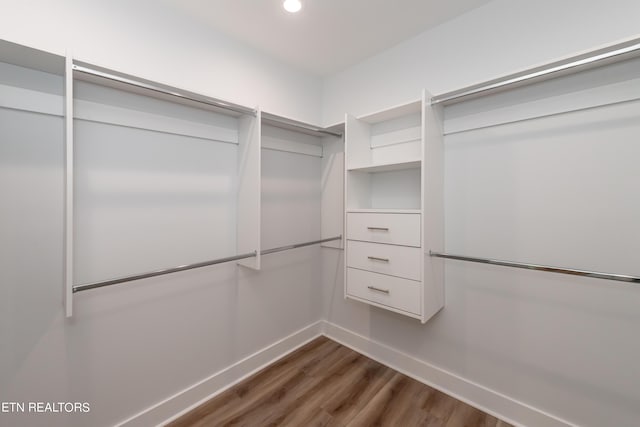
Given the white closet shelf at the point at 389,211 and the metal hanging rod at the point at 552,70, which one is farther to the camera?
the white closet shelf at the point at 389,211

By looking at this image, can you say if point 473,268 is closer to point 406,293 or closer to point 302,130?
point 406,293

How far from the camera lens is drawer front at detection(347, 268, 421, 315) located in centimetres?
163

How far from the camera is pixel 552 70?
1.24 m

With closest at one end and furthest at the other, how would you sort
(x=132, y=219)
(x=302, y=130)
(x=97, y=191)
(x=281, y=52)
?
(x=97, y=191) < (x=132, y=219) < (x=281, y=52) < (x=302, y=130)

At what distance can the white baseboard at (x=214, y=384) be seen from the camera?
1513 millimetres

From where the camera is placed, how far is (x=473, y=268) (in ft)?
5.57

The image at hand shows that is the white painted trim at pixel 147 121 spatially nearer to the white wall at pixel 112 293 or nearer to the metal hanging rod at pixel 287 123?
the white wall at pixel 112 293

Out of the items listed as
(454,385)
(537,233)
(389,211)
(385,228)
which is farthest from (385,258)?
(454,385)

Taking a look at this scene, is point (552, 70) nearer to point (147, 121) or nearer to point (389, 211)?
point (389, 211)

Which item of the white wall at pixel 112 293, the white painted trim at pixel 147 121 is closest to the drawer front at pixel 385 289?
the white wall at pixel 112 293

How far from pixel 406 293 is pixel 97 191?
6.09 ft

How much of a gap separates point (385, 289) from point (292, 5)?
1881 millimetres

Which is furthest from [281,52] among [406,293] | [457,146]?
[406,293]

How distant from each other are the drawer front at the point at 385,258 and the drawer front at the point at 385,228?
41 millimetres
